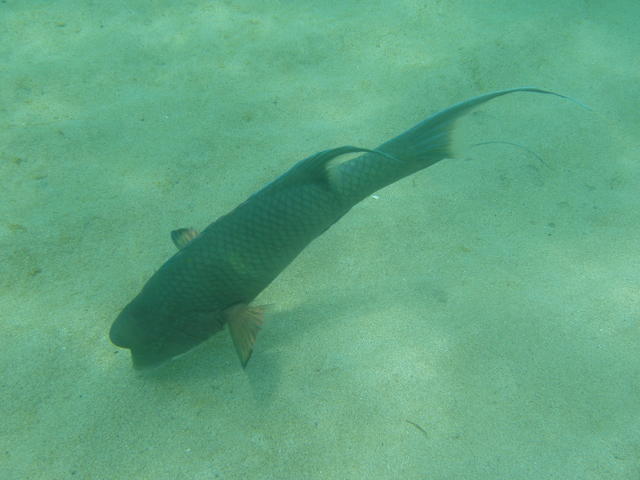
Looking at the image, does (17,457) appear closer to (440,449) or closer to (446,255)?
(440,449)

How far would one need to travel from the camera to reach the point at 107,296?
9.39ft

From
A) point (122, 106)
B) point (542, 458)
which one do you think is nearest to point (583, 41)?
point (542, 458)

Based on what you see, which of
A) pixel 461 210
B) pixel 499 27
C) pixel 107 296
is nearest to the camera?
pixel 107 296

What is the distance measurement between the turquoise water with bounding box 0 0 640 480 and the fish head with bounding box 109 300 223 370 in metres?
0.23

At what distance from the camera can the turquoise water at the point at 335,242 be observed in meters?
2.39

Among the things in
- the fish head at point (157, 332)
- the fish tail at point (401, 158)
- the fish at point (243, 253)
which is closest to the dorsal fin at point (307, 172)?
the fish at point (243, 253)

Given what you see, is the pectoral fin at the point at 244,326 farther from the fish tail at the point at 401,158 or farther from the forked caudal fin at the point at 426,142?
the forked caudal fin at the point at 426,142

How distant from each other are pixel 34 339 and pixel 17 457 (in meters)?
0.67

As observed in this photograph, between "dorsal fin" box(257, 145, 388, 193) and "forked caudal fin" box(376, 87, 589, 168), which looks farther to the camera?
"forked caudal fin" box(376, 87, 589, 168)

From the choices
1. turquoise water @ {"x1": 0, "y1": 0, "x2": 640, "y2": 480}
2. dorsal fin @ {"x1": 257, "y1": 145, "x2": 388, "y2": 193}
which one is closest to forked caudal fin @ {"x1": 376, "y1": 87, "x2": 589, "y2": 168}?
turquoise water @ {"x1": 0, "y1": 0, "x2": 640, "y2": 480}

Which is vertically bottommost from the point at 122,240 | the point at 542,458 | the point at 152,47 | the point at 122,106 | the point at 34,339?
the point at 542,458

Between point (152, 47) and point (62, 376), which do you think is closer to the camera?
→ point (62, 376)

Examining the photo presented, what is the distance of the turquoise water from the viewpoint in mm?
2387

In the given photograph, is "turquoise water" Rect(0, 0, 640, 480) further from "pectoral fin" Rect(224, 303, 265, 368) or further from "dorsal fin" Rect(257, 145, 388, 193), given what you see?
"dorsal fin" Rect(257, 145, 388, 193)
